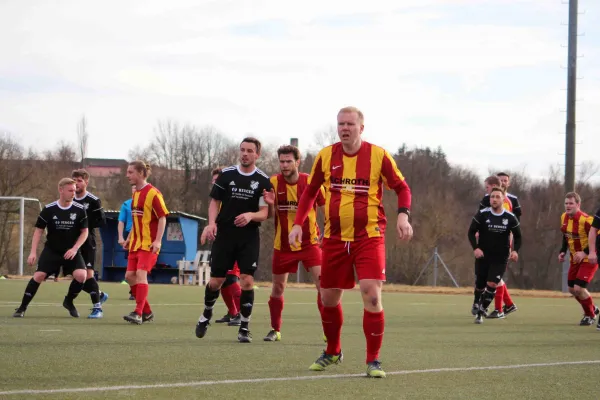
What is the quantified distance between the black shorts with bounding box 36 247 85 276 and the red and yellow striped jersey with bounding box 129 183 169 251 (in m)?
1.23

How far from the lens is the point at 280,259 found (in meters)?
10.7

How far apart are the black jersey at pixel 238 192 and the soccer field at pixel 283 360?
1400 mm

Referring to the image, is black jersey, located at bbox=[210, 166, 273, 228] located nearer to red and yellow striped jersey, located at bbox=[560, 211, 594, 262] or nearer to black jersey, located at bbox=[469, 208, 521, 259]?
black jersey, located at bbox=[469, 208, 521, 259]

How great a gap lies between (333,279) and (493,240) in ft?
26.3

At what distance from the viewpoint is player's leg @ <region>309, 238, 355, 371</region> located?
7535mm

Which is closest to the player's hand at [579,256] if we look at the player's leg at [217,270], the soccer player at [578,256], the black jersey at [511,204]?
the soccer player at [578,256]

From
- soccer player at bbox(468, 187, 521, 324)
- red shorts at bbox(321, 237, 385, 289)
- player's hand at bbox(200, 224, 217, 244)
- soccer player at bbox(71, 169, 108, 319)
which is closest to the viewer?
red shorts at bbox(321, 237, 385, 289)

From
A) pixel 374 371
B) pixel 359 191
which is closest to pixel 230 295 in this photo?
pixel 359 191

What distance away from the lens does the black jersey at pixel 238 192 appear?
10039 mm

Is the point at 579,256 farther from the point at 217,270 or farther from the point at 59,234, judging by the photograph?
the point at 59,234

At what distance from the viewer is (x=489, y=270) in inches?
594

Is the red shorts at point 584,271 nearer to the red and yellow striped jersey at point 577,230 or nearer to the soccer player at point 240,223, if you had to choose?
the red and yellow striped jersey at point 577,230

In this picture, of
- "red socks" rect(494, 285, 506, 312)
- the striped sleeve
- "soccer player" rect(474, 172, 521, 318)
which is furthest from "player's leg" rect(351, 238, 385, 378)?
"red socks" rect(494, 285, 506, 312)

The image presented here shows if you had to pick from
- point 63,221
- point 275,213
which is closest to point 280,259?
point 275,213
